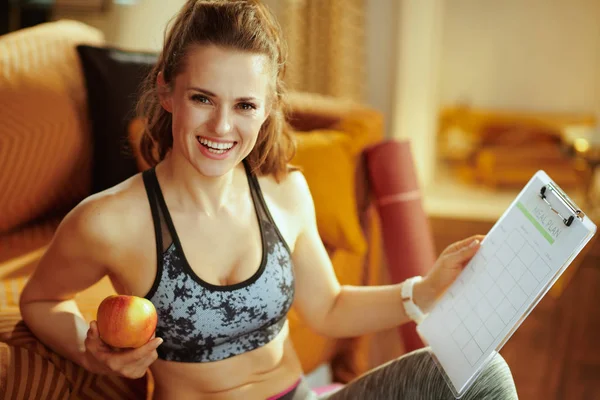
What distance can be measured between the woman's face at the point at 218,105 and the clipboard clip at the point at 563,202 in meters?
0.42

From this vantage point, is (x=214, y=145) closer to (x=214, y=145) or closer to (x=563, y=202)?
(x=214, y=145)

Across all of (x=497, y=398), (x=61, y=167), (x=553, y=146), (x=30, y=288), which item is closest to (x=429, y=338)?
(x=497, y=398)

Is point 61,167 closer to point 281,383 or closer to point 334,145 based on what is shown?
point 334,145

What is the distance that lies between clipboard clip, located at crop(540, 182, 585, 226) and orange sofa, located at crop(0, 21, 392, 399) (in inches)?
32.8

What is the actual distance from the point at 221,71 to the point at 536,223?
49 centimetres

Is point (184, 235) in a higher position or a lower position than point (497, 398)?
higher

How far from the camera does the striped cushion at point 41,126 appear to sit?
1.86 meters

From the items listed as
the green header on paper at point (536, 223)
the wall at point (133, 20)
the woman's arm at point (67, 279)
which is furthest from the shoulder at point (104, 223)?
the wall at point (133, 20)

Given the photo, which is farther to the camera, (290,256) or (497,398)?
(290,256)

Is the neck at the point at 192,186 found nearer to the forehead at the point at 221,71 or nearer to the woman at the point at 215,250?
the woman at the point at 215,250

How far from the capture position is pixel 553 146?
12.4 feet

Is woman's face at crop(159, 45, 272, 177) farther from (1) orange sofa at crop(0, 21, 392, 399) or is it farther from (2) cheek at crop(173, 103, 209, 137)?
(1) orange sofa at crop(0, 21, 392, 399)

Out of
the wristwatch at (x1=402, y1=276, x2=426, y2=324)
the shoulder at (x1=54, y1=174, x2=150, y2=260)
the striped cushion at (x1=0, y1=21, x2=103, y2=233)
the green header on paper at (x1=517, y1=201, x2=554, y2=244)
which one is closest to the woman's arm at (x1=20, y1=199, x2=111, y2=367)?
the shoulder at (x1=54, y1=174, x2=150, y2=260)

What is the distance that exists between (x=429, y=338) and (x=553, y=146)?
2.88 m
